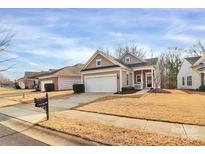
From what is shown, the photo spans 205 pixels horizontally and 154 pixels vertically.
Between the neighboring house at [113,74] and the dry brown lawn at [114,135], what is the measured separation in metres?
17.1

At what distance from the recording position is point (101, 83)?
2800 centimetres

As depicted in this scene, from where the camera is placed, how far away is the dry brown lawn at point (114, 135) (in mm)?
7031

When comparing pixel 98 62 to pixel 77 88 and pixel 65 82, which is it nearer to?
pixel 77 88

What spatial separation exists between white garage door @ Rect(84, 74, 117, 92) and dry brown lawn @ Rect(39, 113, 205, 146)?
56.0 ft

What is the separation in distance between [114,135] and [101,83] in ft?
66.3

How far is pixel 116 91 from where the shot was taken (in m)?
26.7

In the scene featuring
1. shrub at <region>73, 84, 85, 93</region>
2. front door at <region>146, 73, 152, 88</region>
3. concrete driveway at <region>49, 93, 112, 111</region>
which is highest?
front door at <region>146, 73, 152, 88</region>

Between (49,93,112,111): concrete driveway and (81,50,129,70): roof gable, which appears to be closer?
(49,93,112,111): concrete driveway

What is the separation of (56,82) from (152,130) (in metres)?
30.8

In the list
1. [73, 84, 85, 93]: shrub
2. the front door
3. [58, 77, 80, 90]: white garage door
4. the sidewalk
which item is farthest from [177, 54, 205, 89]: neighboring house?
the sidewalk

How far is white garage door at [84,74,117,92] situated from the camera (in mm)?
26891

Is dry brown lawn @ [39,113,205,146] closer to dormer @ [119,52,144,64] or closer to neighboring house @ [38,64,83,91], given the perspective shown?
dormer @ [119,52,144,64]
